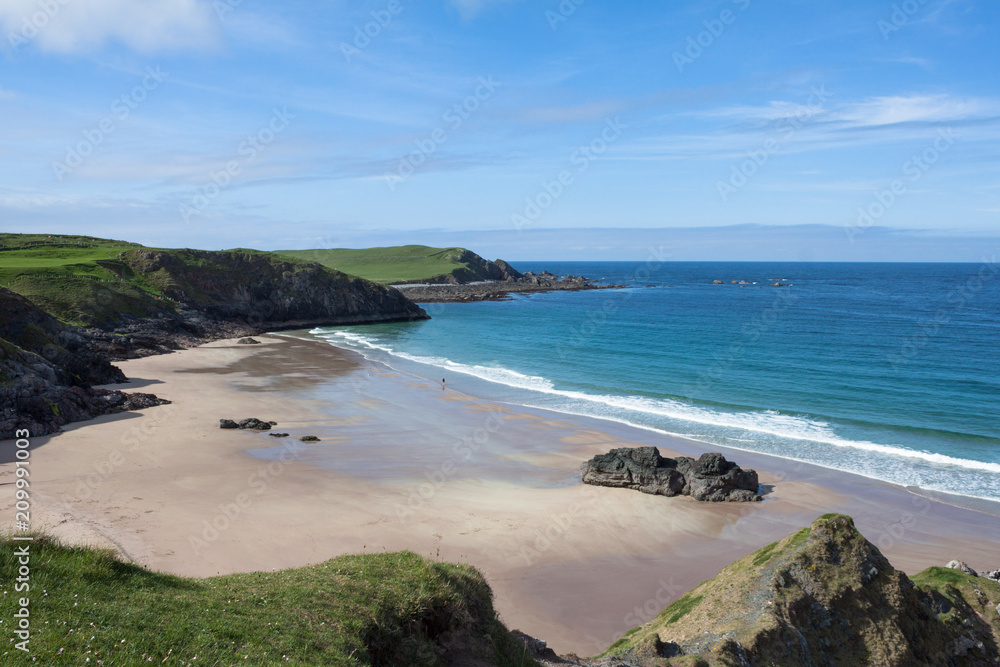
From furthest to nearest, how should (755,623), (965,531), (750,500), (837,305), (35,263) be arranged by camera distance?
(837,305) < (35,263) < (750,500) < (965,531) < (755,623)

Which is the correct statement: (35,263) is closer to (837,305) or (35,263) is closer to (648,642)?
(648,642)

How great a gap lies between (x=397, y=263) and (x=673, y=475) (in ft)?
511

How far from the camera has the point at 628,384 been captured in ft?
155

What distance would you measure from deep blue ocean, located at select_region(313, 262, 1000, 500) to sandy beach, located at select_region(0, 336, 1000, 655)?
4.11 m

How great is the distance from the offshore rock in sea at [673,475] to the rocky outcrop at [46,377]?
26.8 m

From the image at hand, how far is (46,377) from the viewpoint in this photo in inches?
1302

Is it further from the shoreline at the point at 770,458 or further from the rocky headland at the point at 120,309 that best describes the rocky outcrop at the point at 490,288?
the shoreline at the point at 770,458

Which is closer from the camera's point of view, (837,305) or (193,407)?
(193,407)

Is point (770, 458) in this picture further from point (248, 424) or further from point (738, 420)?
point (248, 424)

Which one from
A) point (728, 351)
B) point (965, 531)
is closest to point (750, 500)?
point (965, 531)

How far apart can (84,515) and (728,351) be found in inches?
2132

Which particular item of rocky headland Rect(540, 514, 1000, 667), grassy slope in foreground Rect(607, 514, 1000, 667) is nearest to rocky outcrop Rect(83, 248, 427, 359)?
rocky headland Rect(540, 514, 1000, 667)

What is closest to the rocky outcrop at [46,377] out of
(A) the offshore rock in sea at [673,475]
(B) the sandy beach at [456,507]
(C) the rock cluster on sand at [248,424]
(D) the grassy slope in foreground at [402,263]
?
(B) the sandy beach at [456,507]

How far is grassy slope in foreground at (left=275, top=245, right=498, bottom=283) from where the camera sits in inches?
6196
